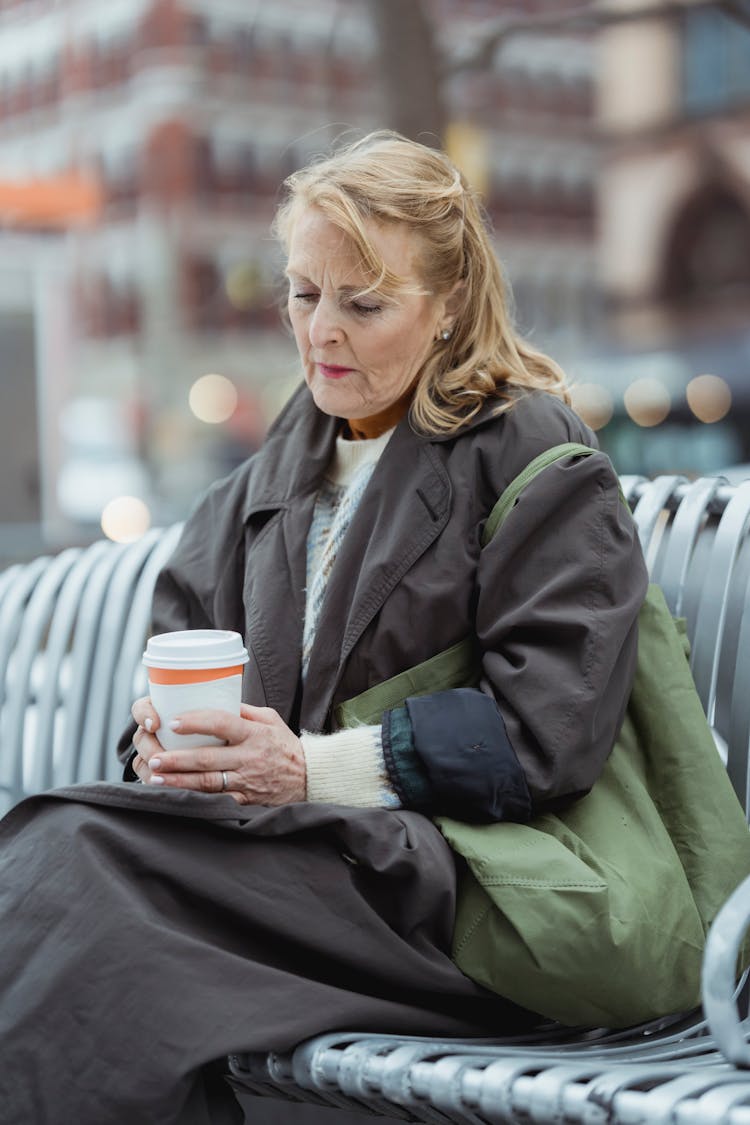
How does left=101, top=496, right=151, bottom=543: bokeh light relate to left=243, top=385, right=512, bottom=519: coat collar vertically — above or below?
below

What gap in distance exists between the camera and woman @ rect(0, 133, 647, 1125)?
6.06ft

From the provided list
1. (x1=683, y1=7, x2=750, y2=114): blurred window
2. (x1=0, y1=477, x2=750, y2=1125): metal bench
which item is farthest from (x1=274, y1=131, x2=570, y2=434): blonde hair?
(x1=683, y1=7, x2=750, y2=114): blurred window

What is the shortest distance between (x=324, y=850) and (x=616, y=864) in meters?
0.40

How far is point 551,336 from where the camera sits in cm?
4019

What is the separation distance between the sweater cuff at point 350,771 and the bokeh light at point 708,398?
18.4m

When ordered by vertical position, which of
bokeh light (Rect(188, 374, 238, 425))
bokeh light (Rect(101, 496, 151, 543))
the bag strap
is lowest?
bokeh light (Rect(188, 374, 238, 425))

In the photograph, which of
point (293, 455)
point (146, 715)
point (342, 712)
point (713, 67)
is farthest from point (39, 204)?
point (713, 67)

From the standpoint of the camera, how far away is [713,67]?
3070cm

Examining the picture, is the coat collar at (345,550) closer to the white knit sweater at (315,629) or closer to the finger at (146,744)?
the white knit sweater at (315,629)

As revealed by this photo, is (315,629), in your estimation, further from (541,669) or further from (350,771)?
(541,669)

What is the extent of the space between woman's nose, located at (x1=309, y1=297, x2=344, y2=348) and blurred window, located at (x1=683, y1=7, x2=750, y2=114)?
3022cm

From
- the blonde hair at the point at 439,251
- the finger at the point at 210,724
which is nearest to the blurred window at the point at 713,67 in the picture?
the blonde hair at the point at 439,251

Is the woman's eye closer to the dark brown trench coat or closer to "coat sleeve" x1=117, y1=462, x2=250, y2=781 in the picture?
the dark brown trench coat

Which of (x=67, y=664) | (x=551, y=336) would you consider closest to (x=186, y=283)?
(x=551, y=336)
